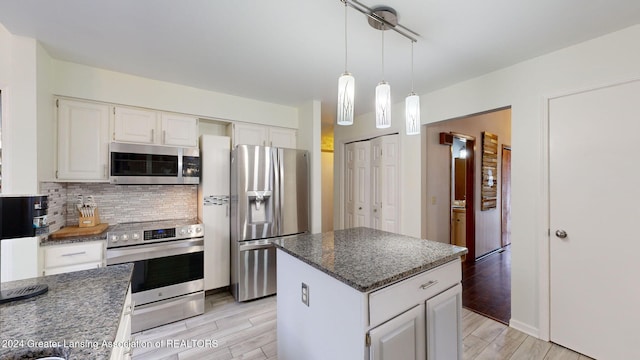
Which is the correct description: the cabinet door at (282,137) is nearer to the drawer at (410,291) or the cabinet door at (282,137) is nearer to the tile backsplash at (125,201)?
the tile backsplash at (125,201)

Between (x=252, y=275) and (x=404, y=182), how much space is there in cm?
223

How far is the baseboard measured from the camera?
2.24 metres

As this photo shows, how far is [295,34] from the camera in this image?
6.32 feet

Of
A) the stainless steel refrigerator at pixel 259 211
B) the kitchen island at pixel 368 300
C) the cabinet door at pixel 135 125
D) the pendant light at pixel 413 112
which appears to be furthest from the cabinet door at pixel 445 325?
the cabinet door at pixel 135 125

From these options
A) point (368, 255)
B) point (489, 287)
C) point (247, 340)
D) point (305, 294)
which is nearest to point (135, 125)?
point (247, 340)

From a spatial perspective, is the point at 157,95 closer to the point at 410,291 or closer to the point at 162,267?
the point at 162,267

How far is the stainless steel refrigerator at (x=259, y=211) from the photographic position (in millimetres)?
2922

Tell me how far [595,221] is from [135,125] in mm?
4216

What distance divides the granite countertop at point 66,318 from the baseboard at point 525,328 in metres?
3.01

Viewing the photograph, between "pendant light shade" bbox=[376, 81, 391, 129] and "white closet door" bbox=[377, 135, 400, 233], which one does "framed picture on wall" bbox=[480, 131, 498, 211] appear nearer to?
"white closet door" bbox=[377, 135, 400, 233]

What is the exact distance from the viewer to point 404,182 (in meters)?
3.43

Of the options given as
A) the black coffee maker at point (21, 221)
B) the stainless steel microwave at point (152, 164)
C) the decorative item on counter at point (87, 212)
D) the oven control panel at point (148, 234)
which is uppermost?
the stainless steel microwave at point (152, 164)

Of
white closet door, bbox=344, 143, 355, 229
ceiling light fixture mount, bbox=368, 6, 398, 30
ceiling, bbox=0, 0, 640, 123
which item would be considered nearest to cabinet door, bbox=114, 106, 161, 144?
ceiling, bbox=0, 0, 640, 123

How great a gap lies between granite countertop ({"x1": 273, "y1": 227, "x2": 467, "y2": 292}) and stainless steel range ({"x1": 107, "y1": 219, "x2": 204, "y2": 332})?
1.35 m
